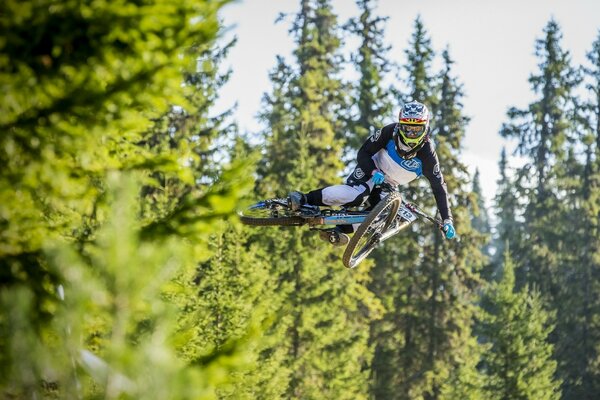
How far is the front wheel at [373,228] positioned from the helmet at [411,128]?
26.1 inches

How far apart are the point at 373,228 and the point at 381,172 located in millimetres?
780

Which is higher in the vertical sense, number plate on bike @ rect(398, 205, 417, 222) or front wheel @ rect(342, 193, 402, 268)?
number plate on bike @ rect(398, 205, 417, 222)

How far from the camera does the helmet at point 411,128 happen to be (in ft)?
30.2

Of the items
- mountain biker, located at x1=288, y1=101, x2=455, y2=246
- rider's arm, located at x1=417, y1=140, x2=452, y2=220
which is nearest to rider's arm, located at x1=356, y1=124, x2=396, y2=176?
mountain biker, located at x1=288, y1=101, x2=455, y2=246

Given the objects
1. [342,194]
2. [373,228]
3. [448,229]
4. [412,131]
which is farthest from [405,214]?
[412,131]

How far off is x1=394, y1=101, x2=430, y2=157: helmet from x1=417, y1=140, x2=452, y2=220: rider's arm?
0.16 metres

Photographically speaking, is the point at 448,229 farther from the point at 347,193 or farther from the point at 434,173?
the point at 347,193

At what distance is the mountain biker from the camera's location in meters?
9.64

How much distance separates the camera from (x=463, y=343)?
28.5 meters

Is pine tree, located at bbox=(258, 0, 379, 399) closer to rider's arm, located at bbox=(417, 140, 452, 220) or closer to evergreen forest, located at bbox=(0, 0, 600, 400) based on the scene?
evergreen forest, located at bbox=(0, 0, 600, 400)

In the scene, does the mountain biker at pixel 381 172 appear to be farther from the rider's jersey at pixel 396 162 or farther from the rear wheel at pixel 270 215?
the rear wheel at pixel 270 215

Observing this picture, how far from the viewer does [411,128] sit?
30.8ft

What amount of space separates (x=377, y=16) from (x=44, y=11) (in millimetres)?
30221

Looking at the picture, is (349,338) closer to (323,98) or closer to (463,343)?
(463,343)
